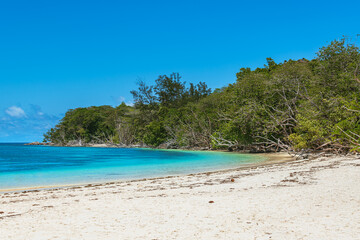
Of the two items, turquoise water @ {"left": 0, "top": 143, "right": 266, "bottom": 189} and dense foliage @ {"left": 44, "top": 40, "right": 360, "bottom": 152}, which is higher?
dense foliage @ {"left": 44, "top": 40, "right": 360, "bottom": 152}

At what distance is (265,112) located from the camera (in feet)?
89.8

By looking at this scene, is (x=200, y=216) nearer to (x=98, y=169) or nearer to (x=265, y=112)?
(x=98, y=169)

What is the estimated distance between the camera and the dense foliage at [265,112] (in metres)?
19.2

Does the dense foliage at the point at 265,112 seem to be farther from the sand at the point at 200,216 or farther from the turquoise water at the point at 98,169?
the sand at the point at 200,216

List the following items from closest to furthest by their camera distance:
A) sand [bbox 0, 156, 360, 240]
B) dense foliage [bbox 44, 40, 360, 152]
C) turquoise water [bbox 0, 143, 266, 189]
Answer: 1. sand [bbox 0, 156, 360, 240]
2. turquoise water [bbox 0, 143, 266, 189]
3. dense foliage [bbox 44, 40, 360, 152]

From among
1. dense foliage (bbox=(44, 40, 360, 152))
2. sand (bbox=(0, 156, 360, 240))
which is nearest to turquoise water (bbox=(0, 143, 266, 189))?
dense foliage (bbox=(44, 40, 360, 152))

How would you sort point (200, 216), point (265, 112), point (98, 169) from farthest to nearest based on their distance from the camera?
point (265, 112)
point (98, 169)
point (200, 216)

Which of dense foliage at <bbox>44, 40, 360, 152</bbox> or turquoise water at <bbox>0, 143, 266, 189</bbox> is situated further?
dense foliage at <bbox>44, 40, 360, 152</bbox>

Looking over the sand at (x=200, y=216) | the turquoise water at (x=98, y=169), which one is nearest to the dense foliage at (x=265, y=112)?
the turquoise water at (x=98, y=169)

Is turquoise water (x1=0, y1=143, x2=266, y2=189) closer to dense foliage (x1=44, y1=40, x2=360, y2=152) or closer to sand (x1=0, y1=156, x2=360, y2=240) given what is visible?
dense foliage (x1=44, y1=40, x2=360, y2=152)

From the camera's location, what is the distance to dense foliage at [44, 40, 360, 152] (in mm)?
19156

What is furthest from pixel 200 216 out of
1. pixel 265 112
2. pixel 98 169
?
pixel 265 112

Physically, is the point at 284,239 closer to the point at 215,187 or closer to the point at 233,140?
the point at 215,187

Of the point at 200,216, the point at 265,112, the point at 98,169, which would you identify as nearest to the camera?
the point at 200,216
